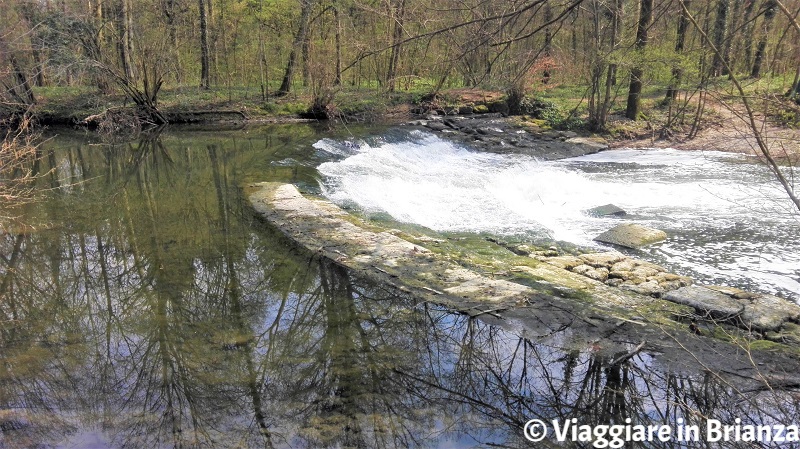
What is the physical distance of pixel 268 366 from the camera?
4.02 m

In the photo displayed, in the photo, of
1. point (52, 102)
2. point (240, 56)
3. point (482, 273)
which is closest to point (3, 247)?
point (482, 273)

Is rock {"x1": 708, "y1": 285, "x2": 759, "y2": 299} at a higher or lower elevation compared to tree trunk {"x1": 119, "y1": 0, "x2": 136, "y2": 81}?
lower

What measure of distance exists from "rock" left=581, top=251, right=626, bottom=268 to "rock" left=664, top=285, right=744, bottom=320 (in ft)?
3.33

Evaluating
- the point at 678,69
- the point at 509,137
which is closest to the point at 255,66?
the point at 509,137

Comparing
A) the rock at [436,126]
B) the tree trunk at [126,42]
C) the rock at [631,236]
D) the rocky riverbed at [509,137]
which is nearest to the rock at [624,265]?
the rock at [631,236]

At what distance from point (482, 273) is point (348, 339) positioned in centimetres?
178

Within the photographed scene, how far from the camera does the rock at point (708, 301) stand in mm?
4805

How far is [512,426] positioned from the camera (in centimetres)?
336

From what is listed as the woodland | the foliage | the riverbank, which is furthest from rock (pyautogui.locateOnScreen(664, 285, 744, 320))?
the riverbank

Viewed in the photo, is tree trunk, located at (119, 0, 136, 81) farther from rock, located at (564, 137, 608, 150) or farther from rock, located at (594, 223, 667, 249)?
rock, located at (594, 223, 667, 249)

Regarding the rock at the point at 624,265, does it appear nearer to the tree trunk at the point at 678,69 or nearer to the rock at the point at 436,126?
the tree trunk at the point at 678,69

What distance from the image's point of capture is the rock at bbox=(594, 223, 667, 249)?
7.10m

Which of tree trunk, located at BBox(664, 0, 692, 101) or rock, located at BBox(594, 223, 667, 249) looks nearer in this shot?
rock, located at BBox(594, 223, 667, 249)

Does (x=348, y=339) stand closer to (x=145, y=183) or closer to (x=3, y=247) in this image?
(x=3, y=247)
